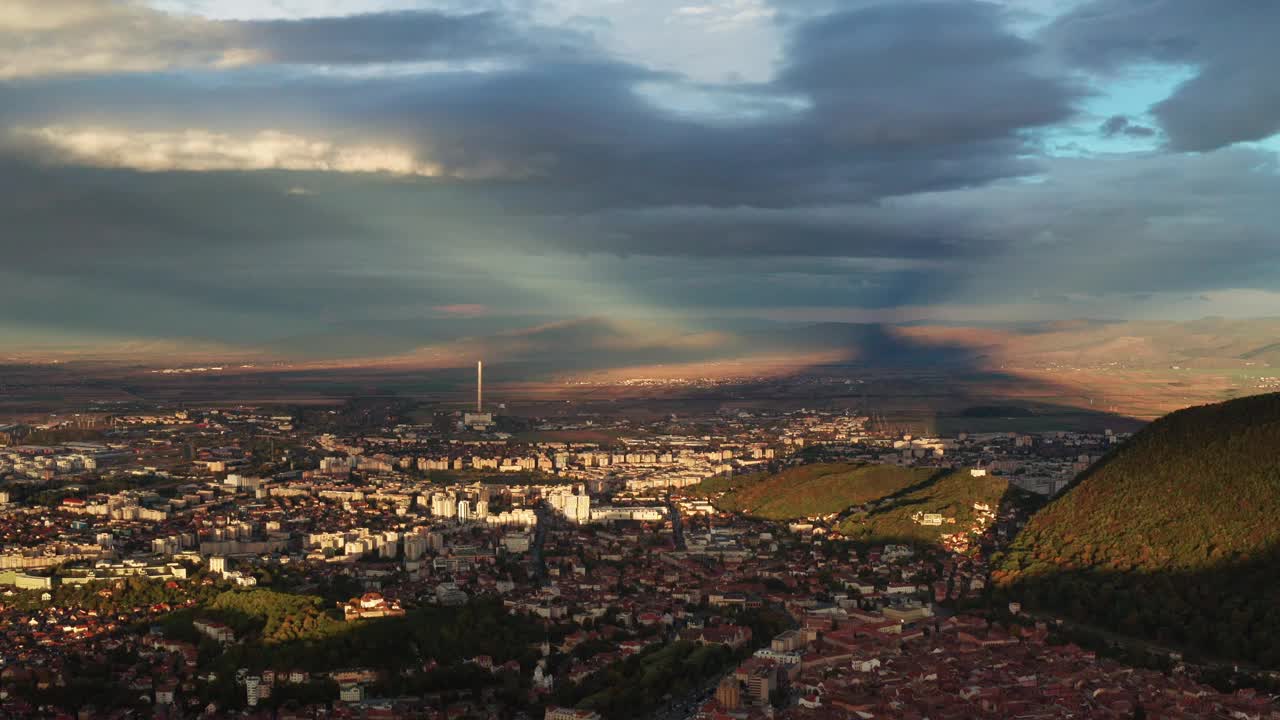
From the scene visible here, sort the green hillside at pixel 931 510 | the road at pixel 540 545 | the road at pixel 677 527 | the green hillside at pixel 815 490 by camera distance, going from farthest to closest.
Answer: the green hillside at pixel 815 490
the road at pixel 677 527
the green hillside at pixel 931 510
the road at pixel 540 545

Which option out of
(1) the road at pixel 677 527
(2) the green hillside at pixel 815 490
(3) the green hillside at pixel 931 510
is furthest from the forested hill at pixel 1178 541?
(2) the green hillside at pixel 815 490

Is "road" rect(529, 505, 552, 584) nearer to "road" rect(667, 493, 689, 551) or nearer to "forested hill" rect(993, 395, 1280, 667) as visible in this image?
"road" rect(667, 493, 689, 551)

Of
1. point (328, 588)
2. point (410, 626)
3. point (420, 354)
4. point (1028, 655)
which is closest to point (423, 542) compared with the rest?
point (328, 588)

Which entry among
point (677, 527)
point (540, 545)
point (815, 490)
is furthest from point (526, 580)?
point (815, 490)

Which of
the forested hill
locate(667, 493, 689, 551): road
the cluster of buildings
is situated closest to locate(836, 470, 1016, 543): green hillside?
the cluster of buildings

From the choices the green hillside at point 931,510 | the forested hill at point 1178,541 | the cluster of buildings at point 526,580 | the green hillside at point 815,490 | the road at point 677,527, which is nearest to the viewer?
the cluster of buildings at point 526,580

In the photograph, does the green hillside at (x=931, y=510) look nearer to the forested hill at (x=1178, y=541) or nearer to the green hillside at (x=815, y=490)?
the green hillside at (x=815, y=490)

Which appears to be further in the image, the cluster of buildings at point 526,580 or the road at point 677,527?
the road at point 677,527

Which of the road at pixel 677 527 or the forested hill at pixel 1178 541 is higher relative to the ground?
the forested hill at pixel 1178 541
